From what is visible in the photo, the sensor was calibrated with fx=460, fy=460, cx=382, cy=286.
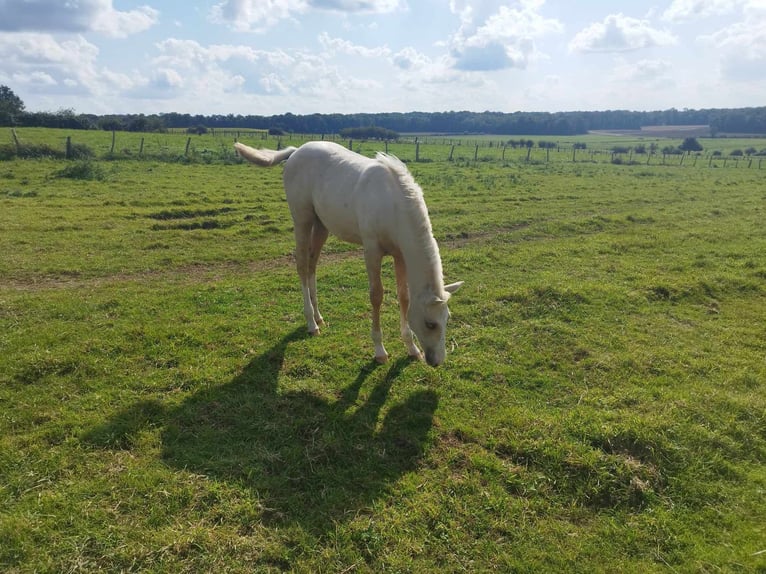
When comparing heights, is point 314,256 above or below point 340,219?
below

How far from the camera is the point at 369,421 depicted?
4.79 meters

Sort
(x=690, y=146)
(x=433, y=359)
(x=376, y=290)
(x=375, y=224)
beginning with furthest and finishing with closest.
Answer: (x=690, y=146), (x=376, y=290), (x=375, y=224), (x=433, y=359)

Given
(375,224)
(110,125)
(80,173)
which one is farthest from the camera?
(110,125)

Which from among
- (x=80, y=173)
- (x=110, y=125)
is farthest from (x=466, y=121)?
(x=80, y=173)

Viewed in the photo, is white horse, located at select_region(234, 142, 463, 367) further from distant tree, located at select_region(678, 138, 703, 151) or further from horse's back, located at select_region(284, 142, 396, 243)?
distant tree, located at select_region(678, 138, 703, 151)

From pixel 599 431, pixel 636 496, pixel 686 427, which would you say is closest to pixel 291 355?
pixel 599 431

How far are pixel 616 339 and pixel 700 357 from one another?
1.05 meters

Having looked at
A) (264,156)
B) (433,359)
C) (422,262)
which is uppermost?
(264,156)

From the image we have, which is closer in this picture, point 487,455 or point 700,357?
point 487,455

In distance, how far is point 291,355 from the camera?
608cm

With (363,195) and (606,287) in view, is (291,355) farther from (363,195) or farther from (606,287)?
(606,287)

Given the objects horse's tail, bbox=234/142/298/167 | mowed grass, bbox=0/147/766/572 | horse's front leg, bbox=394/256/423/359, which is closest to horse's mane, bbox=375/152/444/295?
horse's front leg, bbox=394/256/423/359

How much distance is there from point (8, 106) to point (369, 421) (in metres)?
71.5

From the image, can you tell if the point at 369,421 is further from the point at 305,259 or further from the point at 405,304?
the point at 305,259
